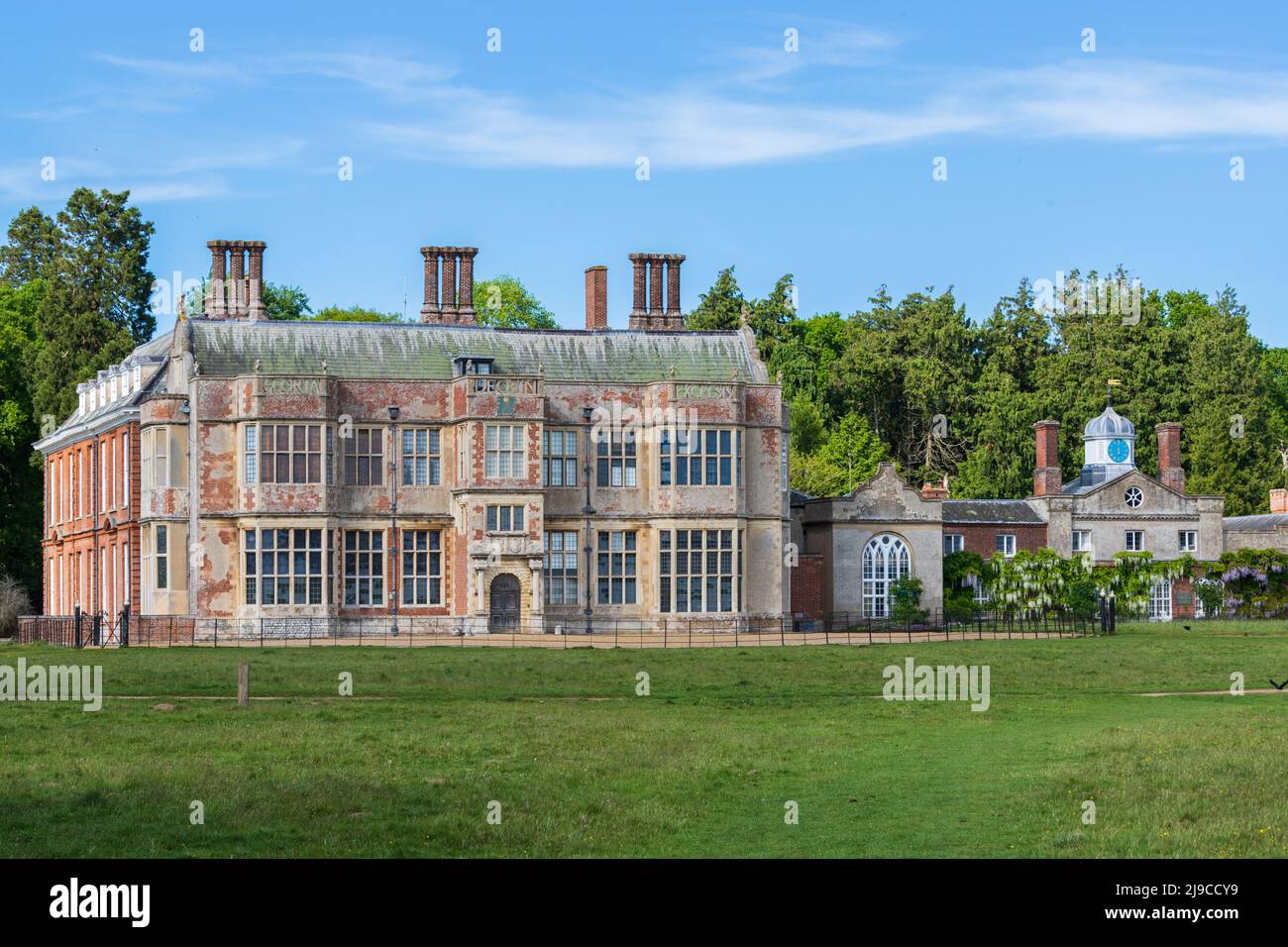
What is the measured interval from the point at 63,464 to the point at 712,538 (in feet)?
79.1

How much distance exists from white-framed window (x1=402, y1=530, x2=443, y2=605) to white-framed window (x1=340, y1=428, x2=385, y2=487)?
1.96 meters

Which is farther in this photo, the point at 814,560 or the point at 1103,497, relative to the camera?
Result: the point at 1103,497

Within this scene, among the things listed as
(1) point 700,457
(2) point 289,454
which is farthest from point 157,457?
(1) point 700,457

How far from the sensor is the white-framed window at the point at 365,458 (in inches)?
2393

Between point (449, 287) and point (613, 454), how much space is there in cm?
901

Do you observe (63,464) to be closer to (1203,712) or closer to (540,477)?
(540,477)

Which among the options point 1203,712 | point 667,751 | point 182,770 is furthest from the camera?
point 1203,712

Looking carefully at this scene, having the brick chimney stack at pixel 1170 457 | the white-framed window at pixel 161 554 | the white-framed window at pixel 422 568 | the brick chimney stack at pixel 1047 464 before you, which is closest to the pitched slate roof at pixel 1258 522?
the brick chimney stack at pixel 1170 457

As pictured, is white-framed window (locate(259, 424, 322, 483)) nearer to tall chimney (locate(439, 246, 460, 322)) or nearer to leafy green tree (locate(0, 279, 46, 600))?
tall chimney (locate(439, 246, 460, 322))

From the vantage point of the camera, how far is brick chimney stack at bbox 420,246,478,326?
220ft

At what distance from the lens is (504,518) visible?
60.6 metres

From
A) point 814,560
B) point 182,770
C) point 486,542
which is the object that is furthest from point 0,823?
point 814,560

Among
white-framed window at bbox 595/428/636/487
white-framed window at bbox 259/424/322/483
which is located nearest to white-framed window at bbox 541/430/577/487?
white-framed window at bbox 595/428/636/487
